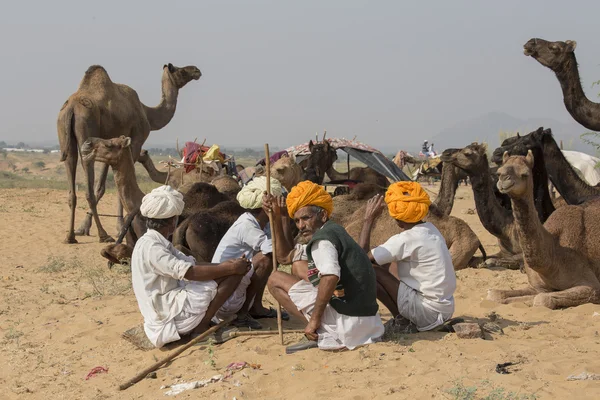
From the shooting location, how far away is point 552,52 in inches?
422

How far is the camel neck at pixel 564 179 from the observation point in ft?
30.7

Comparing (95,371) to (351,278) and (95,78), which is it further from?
(95,78)

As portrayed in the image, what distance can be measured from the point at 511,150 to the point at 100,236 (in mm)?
6975

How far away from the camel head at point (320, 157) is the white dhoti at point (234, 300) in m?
7.10

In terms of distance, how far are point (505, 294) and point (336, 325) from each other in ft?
8.94

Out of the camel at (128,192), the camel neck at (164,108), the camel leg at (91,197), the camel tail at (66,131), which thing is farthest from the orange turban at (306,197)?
the camel neck at (164,108)

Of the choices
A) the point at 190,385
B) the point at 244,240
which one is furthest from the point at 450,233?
the point at 190,385

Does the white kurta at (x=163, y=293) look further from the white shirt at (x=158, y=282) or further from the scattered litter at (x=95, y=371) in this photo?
the scattered litter at (x=95, y=371)

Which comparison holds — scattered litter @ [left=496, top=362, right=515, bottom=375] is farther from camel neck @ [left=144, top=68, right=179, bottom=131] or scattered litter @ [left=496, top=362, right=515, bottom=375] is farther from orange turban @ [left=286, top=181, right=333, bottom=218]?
camel neck @ [left=144, top=68, right=179, bottom=131]

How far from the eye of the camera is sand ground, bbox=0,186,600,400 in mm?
4715

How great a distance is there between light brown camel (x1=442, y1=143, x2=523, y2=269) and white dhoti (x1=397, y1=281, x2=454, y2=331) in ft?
12.4

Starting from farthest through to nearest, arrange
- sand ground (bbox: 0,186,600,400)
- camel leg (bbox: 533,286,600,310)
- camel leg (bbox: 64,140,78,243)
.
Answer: camel leg (bbox: 64,140,78,243) → camel leg (bbox: 533,286,600,310) → sand ground (bbox: 0,186,600,400)

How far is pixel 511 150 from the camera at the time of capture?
378 inches

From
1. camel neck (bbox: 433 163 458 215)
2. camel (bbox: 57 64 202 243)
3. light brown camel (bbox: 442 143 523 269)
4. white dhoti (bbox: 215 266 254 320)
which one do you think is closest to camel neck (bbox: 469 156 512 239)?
light brown camel (bbox: 442 143 523 269)
